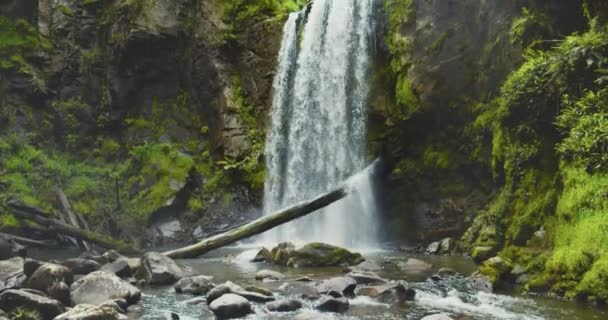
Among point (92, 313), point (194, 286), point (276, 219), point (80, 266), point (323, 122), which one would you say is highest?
point (323, 122)

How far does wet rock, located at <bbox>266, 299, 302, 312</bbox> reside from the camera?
297 inches

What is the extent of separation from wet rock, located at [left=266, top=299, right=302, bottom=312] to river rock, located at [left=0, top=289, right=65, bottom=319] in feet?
8.99

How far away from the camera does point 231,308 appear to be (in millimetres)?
7281

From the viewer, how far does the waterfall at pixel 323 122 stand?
17297mm

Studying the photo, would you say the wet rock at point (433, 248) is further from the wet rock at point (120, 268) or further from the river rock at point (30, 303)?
the river rock at point (30, 303)

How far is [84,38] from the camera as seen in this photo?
924 inches

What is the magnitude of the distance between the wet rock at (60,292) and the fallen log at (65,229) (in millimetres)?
5553

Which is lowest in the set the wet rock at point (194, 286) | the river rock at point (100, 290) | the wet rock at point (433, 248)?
the wet rock at point (433, 248)

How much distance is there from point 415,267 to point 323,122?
873cm

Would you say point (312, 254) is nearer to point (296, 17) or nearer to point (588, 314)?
point (588, 314)

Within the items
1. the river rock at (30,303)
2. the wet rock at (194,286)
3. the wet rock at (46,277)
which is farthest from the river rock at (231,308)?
the wet rock at (46,277)

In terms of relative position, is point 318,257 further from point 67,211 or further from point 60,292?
point 67,211

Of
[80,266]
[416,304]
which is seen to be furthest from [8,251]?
[416,304]

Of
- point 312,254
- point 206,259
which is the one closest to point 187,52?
point 206,259
